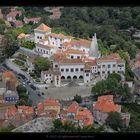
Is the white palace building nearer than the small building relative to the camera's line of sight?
No

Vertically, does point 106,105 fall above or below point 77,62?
below

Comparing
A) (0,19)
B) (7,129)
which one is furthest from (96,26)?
(7,129)

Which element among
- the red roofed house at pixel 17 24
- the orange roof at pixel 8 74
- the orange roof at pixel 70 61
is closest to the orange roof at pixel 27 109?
the orange roof at pixel 8 74

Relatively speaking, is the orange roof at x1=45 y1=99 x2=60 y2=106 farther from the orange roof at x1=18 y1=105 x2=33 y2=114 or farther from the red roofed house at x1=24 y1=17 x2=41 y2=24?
the red roofed house at x1=24 y1=17 x2=41 y2=24

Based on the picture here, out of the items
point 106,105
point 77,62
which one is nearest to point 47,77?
point 77,62

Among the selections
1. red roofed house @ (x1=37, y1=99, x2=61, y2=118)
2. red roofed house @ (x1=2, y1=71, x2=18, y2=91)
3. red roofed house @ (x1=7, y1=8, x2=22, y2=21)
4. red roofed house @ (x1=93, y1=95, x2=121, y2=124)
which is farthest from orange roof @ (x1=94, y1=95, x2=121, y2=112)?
red roofed house @ (x1=7, y1=8, x2=22, y2=21)

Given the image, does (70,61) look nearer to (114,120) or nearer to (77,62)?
(77,62)
